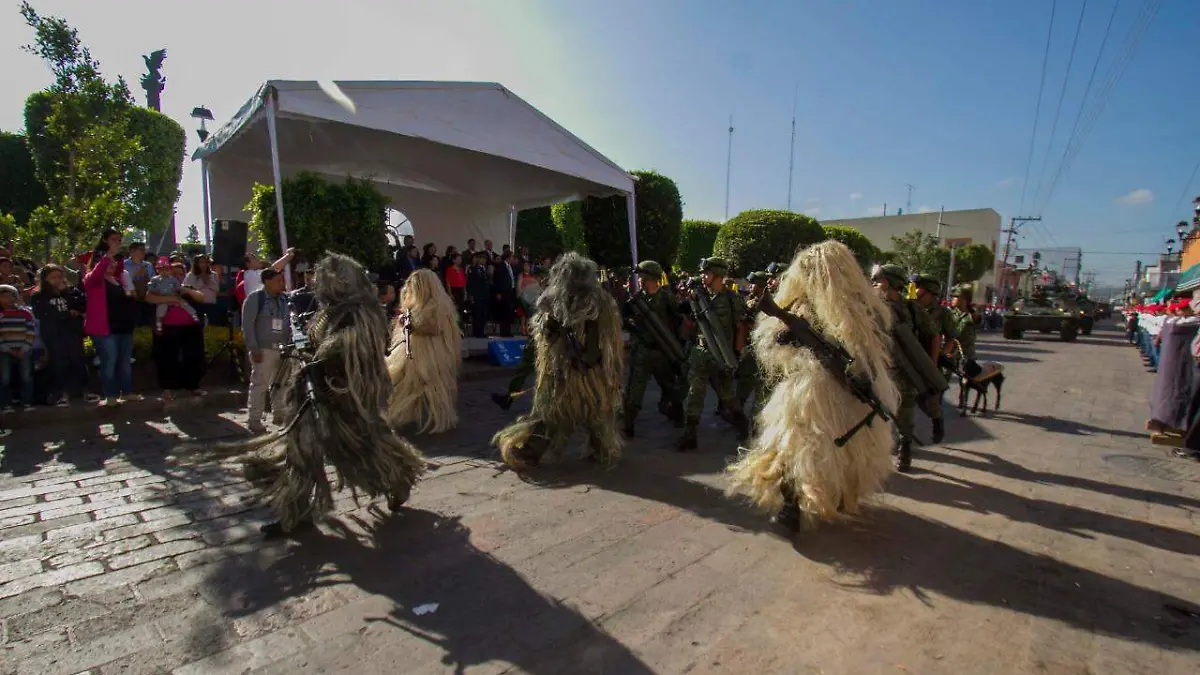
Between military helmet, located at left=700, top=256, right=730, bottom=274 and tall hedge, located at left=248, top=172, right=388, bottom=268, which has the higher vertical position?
tall hedge, located at left=248, top=172, right=388, bottom=268

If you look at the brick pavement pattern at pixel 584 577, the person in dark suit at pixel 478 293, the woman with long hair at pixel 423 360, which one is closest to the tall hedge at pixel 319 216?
the person in dark suit at pixel 478 293

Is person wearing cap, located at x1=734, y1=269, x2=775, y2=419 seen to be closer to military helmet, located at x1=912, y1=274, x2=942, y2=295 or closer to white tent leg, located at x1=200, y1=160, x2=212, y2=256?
military helmet, located at x1=912, y1=274, x2=942, y2=295

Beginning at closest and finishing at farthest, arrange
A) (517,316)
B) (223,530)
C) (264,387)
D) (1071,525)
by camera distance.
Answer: (223,530), (1071,525), (264,387), (517,316)

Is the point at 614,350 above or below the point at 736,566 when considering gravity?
above

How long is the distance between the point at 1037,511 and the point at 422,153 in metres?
11.9

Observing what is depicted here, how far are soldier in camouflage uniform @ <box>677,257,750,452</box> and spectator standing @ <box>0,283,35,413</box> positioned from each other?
21.7 ft

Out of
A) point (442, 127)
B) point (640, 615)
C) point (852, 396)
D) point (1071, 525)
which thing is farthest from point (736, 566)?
point (442, 127)

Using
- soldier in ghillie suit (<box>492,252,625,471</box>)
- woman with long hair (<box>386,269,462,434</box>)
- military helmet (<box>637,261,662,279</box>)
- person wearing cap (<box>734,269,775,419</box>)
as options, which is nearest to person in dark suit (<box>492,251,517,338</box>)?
woman with long hair (<box>386,269,462,434</box>)

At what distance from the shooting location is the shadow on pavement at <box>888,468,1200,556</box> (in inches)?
163

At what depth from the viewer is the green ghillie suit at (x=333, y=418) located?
3646mm

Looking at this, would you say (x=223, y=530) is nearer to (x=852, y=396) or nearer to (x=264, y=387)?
(x=264, y=387)

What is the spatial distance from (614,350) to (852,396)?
2.03 metres

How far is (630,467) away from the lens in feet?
17.7

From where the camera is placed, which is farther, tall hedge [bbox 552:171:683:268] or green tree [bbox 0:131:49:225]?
green tree [bbox 0:131:49:225]
